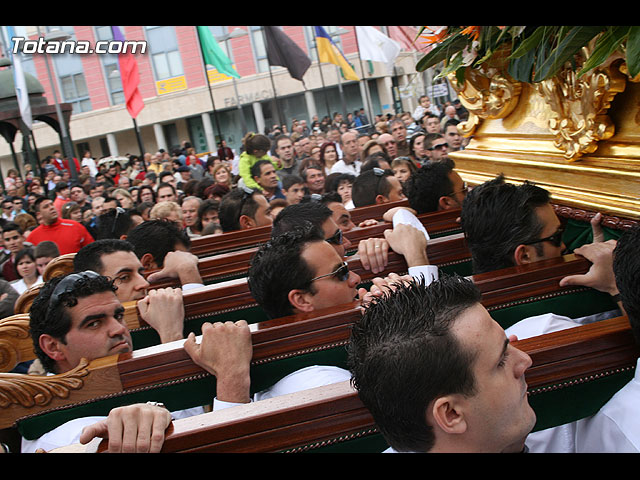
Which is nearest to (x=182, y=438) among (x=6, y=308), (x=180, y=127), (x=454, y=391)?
(x=454, y=391)

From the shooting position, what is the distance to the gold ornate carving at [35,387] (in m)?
1.81

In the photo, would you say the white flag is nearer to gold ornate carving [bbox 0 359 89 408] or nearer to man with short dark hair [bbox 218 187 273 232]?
man with short dark hair [bbox 218 187 273 232]

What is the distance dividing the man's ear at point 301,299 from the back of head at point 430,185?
1731mm

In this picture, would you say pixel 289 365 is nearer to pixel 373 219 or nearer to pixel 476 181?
pixel 476 181

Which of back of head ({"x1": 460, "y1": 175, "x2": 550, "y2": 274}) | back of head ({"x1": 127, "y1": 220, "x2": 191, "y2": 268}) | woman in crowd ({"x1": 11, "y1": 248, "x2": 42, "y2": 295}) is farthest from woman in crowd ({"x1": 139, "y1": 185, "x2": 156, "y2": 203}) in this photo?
back of head ({"x1": 460, "y1": 175, "x2": 550, "y2": 274})

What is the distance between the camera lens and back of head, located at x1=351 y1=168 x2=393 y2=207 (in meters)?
5.02

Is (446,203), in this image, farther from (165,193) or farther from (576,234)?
(165,193)

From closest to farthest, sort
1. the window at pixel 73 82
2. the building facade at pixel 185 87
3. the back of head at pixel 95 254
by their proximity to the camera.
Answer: the back of head at pixel 95 254 → the building facade at pixel 185 87 → the window at pixel 73 82

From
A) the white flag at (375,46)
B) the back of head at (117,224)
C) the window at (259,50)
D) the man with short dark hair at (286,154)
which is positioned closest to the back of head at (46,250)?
the back of head at (117,224)

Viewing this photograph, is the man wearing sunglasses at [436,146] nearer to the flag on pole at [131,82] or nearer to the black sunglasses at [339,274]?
the black sunglasses at [339,274]

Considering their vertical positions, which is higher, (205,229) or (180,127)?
(180,127)

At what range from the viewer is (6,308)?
148 inches

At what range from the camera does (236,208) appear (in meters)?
5.07

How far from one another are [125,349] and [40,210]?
5.20 metres
